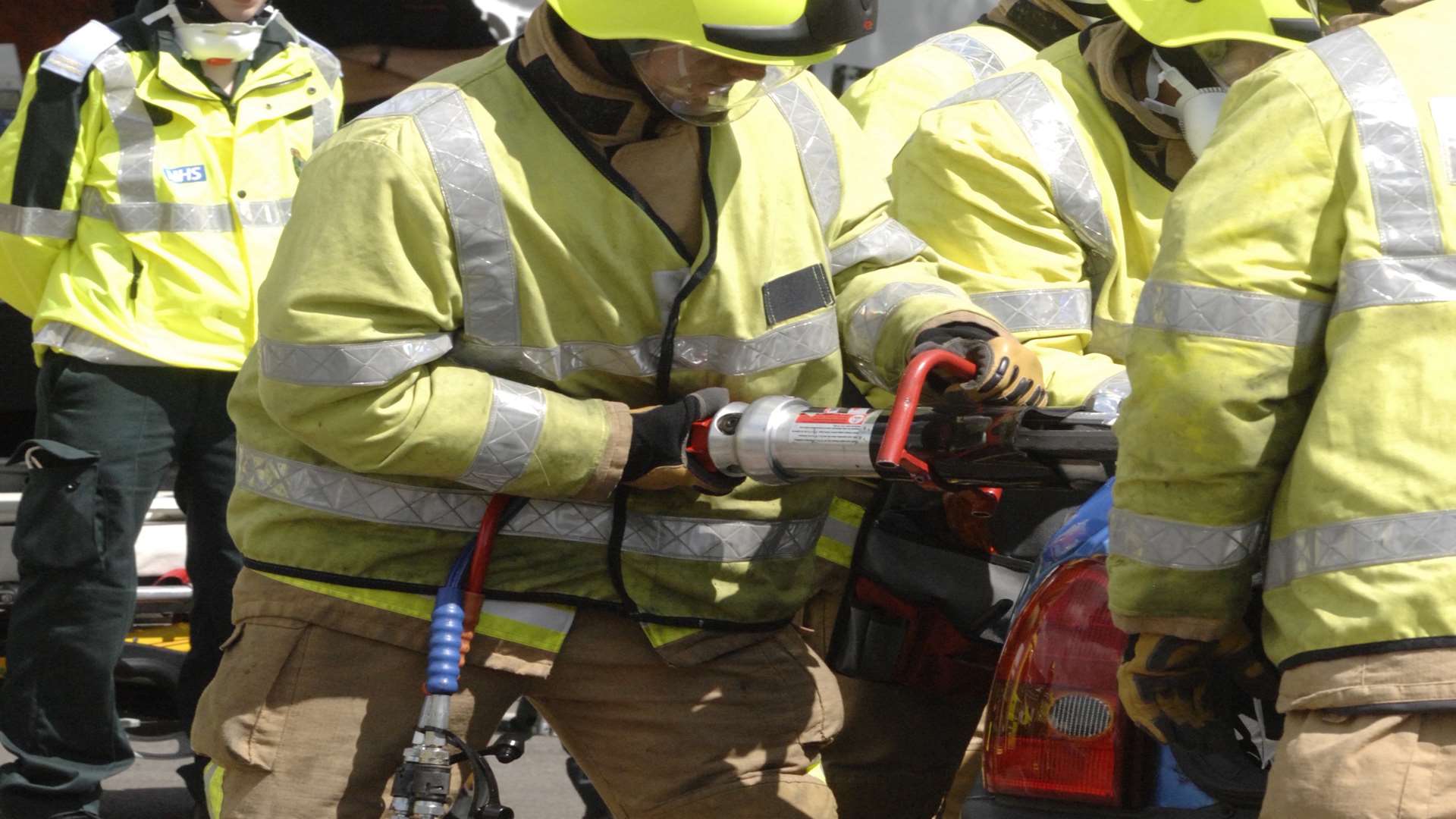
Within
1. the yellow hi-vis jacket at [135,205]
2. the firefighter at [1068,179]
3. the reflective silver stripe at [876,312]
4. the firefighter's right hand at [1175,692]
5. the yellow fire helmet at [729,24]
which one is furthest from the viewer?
the yellow hi-vis jacket at [135,205]

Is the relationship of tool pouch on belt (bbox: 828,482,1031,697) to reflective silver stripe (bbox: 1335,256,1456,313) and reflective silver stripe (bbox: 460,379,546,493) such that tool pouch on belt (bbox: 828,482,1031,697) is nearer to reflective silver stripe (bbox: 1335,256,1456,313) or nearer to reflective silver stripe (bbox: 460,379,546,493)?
reflective silver stripe (bbox: 460,379,546,493)

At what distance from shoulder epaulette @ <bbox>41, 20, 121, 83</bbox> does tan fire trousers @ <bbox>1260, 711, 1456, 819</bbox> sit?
10.7 ft

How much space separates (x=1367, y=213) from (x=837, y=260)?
1084 mm

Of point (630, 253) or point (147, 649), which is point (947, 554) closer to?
point (630, 253)

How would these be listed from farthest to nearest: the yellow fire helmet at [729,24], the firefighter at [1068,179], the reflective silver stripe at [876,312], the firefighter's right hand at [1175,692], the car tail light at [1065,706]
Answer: the firefighter at [1068,179]
the reflective silver stripe at [876,312]
the yellow fire helmet at [729,24]
the car tail light at [1065,706]
the firefighter's right hand at [1175,692]

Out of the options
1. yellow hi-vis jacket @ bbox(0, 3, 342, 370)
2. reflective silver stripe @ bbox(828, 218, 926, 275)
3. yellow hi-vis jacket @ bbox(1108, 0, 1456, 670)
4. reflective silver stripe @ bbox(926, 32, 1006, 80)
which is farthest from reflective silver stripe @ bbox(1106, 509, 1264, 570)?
yellow hi-vis jacket @ bbox(0, 3, 342, 370)

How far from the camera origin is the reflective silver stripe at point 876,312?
3.03 meters

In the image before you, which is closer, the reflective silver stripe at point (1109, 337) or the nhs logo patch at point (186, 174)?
the reflective silver stripe at point (1109, 337)

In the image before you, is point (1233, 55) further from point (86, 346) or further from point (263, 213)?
point (86, 346)

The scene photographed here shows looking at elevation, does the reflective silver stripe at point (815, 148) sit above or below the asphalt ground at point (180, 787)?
above

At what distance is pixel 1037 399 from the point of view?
2.89 m

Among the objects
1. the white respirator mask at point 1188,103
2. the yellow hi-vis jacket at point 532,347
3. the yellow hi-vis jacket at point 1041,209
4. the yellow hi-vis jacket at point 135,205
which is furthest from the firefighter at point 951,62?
the yellow hi-vis jacket at point 135,205

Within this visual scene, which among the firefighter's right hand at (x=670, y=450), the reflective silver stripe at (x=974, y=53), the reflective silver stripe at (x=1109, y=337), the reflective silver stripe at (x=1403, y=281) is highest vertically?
the reflective silver stripe at (x=1403, y=281)

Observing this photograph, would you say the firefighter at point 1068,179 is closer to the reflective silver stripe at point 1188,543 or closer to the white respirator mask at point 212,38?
the reflective silver stripe at point 1188,543
